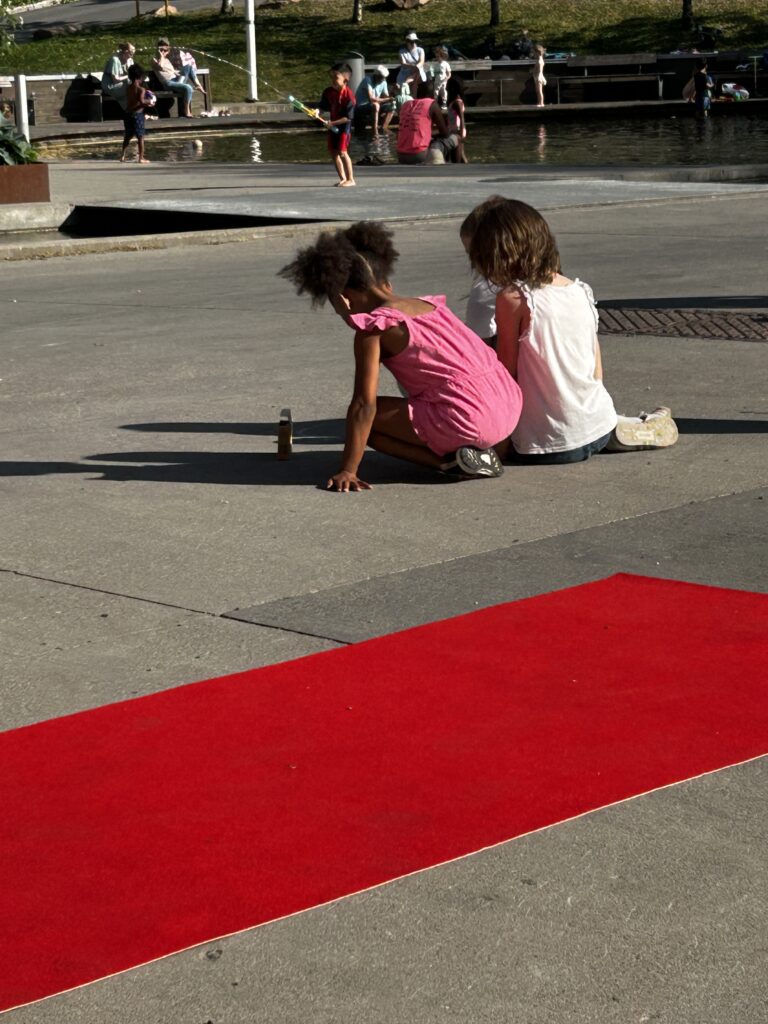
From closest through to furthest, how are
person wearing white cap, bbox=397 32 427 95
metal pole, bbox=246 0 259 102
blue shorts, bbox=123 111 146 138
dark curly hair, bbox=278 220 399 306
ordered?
dark curly hair, bbox=278 220 399 306
blue shorts, bbox=123 111 146 138
person wearing white cap, bbox=397 32 427 95
metal pole, bbox=246 0 259 102

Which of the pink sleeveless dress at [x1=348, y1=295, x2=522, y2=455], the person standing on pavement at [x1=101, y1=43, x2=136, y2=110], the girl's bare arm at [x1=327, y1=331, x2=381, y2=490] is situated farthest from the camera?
the person standing on pavement at [x1=101, y1=43, x2=136, y2=110]

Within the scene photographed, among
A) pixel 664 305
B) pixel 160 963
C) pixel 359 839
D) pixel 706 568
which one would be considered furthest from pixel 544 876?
pixel 664 305

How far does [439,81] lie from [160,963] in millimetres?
29759

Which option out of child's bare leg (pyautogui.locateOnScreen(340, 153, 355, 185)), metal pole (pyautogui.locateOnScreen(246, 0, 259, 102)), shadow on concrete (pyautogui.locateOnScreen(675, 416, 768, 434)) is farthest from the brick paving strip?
metal pole (pyautogui.locateOnScreen(246, 0, 259, 102))

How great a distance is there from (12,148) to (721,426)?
1241cm

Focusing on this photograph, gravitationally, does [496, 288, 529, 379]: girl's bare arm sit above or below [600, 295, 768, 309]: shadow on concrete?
above

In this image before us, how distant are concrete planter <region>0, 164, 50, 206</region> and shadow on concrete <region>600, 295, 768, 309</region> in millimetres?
8568

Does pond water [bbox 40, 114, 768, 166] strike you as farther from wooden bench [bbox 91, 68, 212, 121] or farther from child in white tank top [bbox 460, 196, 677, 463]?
child in white tank top [bbox 460, 196, 677, 463]

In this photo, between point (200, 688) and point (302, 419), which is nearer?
point (200, 688)

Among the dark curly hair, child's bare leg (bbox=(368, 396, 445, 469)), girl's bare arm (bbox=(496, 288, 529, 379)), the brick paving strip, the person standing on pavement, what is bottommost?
the brick paving strip

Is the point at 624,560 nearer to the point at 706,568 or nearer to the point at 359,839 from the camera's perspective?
the point at 706,568

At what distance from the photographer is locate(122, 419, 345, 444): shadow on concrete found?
25.8 ft

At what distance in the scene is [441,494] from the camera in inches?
268

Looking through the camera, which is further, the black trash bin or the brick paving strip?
the black trash bin
